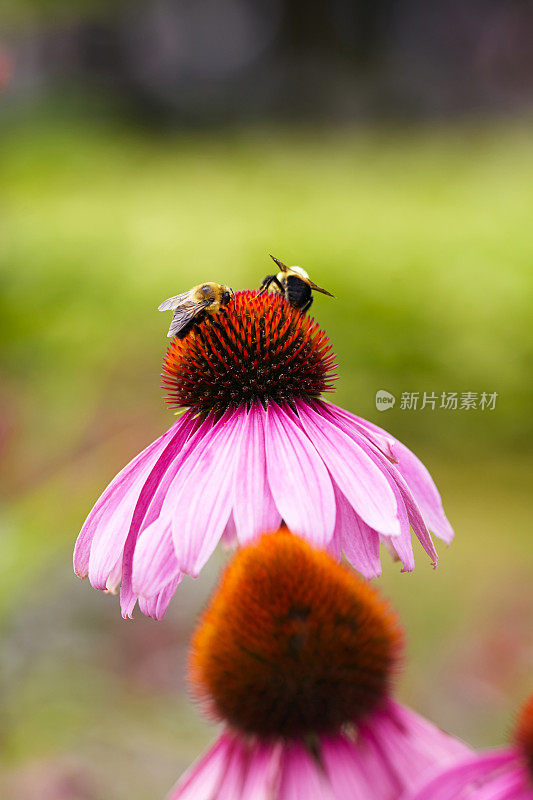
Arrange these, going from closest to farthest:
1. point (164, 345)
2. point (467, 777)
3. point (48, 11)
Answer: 1. point (467, 777)
2. point (164, 345)
3. point (48, 11)

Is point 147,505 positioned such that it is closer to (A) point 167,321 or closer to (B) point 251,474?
(B) point 251,474

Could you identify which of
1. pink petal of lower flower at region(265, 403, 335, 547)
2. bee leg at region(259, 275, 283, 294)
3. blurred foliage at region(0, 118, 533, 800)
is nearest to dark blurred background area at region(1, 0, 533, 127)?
blurred foliage at region(0, 118, 533, 800)

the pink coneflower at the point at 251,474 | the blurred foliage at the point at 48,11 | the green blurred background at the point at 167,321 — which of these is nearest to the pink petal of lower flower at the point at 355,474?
the pink coneflower at the point at 251,474

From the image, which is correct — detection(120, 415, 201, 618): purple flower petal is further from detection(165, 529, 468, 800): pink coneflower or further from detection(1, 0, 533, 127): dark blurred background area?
detection(1, 0, 533, 127): dark blurred background area

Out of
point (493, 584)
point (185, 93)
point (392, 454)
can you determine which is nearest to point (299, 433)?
point (392, 454)

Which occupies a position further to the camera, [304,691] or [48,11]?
[48,11]

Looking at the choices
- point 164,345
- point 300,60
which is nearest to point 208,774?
point 164,345

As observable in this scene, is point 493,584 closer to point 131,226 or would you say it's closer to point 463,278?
point 463,278
